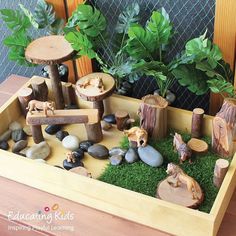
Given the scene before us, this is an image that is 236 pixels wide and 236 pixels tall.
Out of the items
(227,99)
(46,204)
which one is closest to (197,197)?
(227,99)

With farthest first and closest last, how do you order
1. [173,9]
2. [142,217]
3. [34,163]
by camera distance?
[173,9]
[34,163]
[142,217]

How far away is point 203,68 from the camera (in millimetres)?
1061

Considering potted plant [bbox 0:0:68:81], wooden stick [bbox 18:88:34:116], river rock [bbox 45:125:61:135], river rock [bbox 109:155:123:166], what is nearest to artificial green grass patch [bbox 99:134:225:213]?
river rock [bbox 109:155:123:166]

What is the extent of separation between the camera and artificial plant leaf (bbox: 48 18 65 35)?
52.2 inches

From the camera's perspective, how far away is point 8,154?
1125mm

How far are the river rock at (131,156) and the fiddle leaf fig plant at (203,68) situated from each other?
0.73 feet

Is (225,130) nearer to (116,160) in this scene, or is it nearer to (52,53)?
(116,160)

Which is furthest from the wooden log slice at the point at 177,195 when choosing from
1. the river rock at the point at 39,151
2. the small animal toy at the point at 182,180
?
the river rock at the point at 39,151

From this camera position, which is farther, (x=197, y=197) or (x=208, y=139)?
(x=208, y=139)

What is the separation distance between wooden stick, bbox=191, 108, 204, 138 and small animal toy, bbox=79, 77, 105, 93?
254mm

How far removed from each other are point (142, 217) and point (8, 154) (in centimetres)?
38

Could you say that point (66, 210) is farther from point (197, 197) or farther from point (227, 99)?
point (227, 99)

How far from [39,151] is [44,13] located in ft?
1.39

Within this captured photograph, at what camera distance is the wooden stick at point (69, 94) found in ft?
4.33
